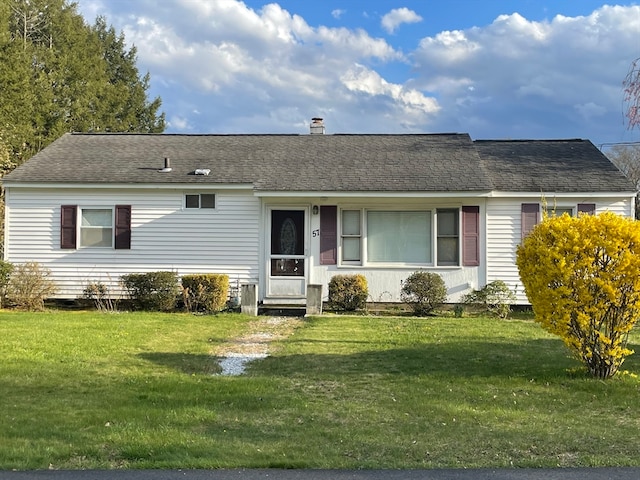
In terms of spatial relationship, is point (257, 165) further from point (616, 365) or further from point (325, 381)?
point (616, 365)

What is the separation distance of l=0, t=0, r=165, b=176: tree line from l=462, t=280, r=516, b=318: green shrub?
2018cm

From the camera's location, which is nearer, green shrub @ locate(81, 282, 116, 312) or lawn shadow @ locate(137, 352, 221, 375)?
lawn shadow @ locate(137, 352, 221, 375)

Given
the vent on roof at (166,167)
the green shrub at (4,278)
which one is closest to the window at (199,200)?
the vent on roof at (166,167)

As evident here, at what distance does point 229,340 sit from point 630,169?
32.8 metres

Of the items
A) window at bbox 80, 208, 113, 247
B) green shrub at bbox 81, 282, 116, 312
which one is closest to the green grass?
green shrub at bbox 81, 282, 116, 312

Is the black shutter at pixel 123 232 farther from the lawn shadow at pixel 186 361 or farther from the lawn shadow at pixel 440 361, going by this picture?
the lawn shadow at pixel 440 361

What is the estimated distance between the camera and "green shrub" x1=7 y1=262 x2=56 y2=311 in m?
14.4

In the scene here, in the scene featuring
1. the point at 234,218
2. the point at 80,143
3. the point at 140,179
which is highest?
the point at 80,143

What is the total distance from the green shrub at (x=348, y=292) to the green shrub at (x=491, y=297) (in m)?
2.68

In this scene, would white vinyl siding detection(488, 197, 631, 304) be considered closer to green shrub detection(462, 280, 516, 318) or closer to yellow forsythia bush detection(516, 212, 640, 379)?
green shrub detection(462, 280, 516, 318)

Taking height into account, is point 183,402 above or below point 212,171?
below

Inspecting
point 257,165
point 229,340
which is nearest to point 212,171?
point 257,165

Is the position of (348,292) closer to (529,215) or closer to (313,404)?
(529,215)

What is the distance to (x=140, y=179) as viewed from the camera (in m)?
15.2
